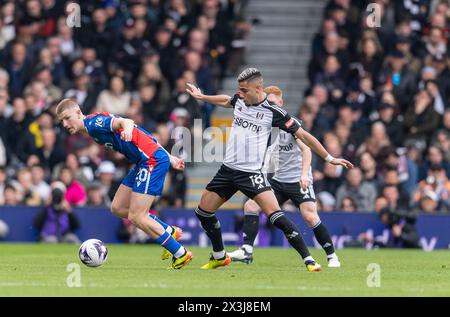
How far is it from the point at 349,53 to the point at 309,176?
34.9ft

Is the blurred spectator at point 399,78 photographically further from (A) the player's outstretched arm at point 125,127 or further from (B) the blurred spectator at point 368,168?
(A) the player's outstretched arm at point 125,127

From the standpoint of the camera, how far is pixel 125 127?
578 inches

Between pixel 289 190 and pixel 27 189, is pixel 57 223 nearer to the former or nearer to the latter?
pixel 27 189

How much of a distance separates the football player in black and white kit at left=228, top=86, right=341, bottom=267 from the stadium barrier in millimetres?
5641

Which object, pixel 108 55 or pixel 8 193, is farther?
pixel 108 55

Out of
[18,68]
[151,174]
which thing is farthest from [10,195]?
[151,174]

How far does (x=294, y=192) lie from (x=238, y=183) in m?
1.79

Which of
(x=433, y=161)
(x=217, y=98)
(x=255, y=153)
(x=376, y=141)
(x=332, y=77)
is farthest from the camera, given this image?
(x=332, y=77)

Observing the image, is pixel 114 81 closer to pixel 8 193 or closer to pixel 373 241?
pixel 8 193

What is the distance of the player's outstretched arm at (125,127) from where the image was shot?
47.3ft

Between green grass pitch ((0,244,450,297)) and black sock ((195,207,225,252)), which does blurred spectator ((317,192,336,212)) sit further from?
black sock ((195,207,225,252))

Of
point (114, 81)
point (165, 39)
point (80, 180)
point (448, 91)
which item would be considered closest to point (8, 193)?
point (80, 180)

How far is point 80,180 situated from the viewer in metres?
23.8
